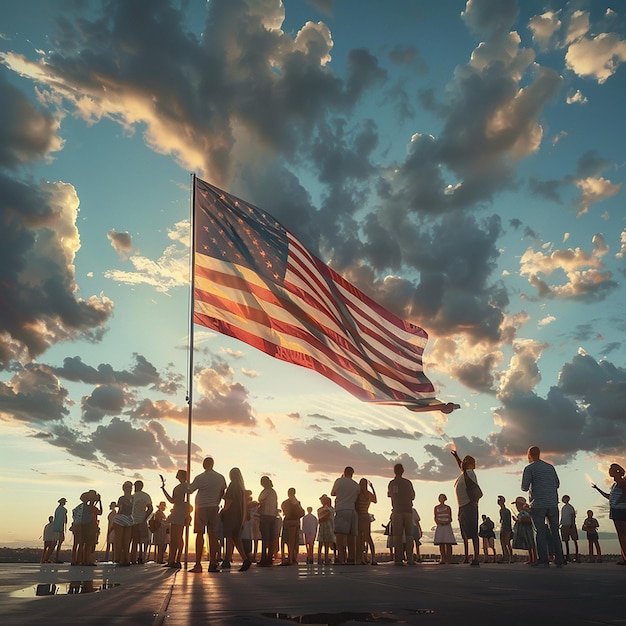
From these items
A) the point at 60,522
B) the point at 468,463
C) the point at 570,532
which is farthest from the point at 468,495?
the point at 60,522

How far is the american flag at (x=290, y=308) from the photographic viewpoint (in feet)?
46.0

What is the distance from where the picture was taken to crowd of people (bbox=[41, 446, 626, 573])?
43.8 feet

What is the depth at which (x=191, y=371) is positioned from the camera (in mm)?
13273

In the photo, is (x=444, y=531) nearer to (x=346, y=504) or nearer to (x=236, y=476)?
(x=346, y=504)

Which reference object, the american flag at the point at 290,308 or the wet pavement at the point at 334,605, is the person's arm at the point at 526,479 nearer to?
the american flag at the point at 290,308

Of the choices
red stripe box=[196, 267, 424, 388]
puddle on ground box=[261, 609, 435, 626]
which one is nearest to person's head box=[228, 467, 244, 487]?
red stripe box=[196, 267, 424, 388]

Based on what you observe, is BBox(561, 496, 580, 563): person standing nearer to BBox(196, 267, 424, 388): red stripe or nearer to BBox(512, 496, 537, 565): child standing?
BBox(512, 496, 537, 565): child standing

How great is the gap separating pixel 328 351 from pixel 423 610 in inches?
377

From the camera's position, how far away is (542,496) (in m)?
13.6

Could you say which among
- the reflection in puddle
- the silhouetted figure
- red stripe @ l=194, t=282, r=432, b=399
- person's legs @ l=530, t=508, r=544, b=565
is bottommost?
the reflection in puddle

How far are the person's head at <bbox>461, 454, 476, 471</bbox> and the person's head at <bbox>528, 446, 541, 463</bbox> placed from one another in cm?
190

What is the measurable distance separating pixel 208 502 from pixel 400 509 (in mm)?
4675

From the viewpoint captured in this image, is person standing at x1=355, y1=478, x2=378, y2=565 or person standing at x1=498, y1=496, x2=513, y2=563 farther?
person standing at x1=498, y1=496, x2=513, y2=563

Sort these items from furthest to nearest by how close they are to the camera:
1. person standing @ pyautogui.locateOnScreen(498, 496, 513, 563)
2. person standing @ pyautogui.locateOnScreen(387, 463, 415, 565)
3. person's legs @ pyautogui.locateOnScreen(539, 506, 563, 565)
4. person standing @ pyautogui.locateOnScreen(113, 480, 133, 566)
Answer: person standing @ pyautogui.locateOnScreen(498, 496, 513, 563), person standing @ pyautogui.locateOnScreen(113, 480, 133, 566), person standing @ pyautogui.locateOnScreen(387, 463, 415, 565), person's legs @ pyautogui.locateOnScreen(539, 506, 563, 565)
